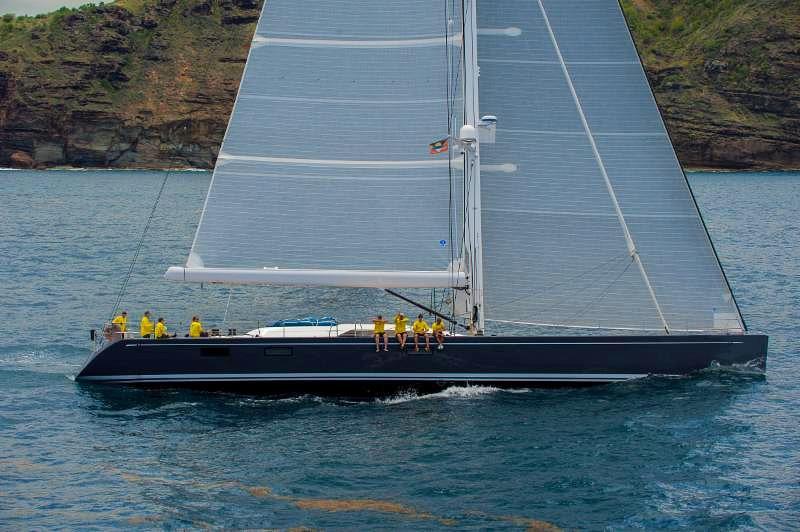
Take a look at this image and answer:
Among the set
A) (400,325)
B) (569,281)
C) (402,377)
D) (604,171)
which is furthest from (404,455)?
(604,171)

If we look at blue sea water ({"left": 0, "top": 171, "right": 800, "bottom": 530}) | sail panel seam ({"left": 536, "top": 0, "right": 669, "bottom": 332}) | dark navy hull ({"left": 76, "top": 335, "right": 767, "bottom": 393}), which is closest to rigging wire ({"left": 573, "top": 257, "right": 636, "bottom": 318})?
sail panel seam ({"left": 536, "top": 0, "right": 669, "bottom": 332})

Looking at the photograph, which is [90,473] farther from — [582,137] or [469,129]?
[582,137]

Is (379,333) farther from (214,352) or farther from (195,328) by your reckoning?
(195,328)

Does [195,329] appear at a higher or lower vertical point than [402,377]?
higher

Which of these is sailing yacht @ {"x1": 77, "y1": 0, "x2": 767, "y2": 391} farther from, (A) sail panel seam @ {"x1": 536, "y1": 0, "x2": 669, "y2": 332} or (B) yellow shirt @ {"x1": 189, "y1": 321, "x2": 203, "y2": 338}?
(B) yellow shirt @ {"x1": 189, "y1": 321, "x2": 203, "y2": 338}

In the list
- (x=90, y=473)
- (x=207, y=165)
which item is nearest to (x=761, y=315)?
(x=90, y=473)
